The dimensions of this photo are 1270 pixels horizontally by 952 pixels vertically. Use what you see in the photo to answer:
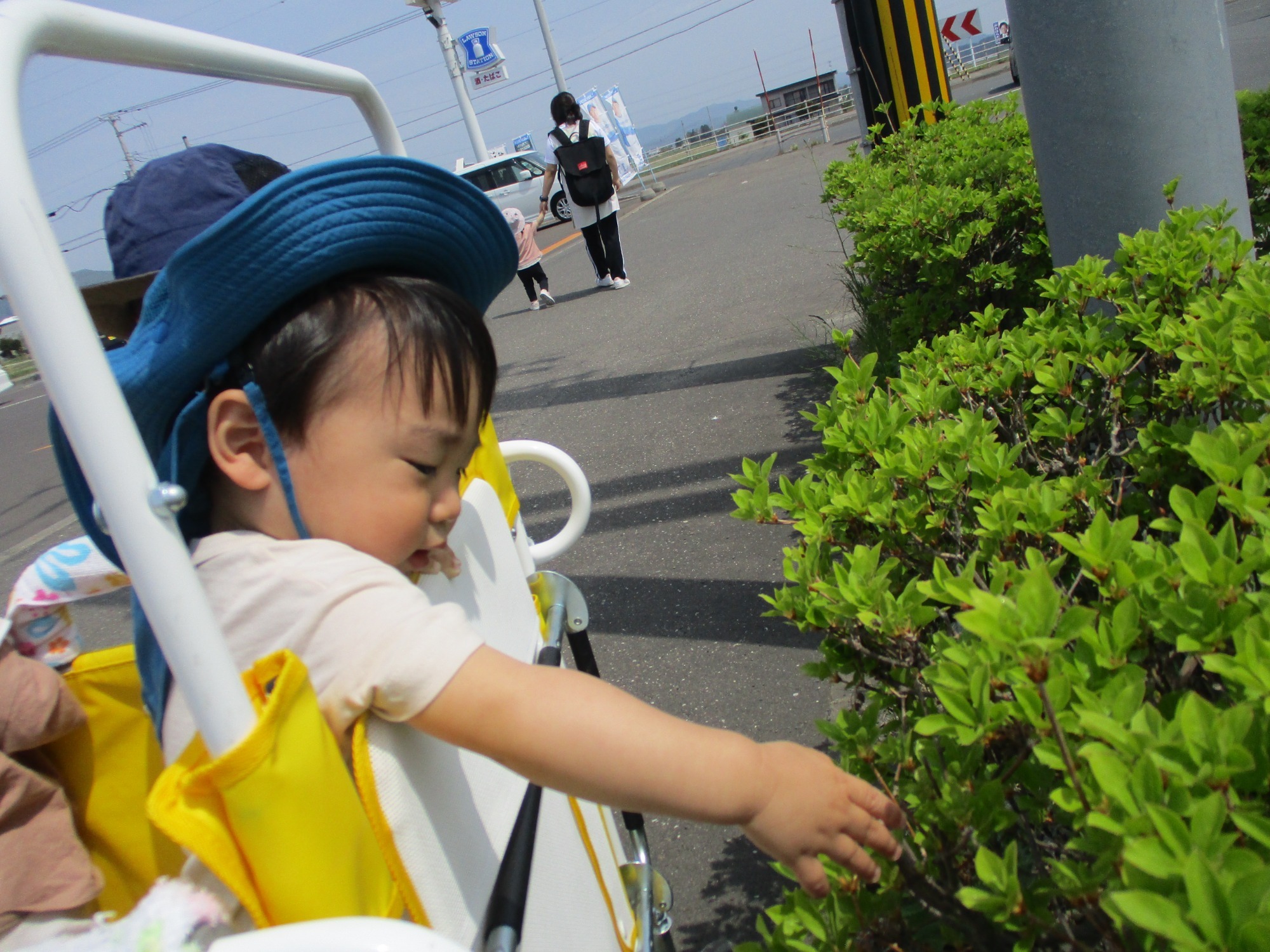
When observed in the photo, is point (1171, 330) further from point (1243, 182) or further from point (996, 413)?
point (1243, 182)

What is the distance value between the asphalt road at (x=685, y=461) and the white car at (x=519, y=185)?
959 centimetres

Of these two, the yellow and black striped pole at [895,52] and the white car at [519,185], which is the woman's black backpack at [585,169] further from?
the white car at [519,185]

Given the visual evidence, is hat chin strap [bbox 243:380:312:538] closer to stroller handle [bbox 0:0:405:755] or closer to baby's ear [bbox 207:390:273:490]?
baby's ear [bbox 207:390:273:490]

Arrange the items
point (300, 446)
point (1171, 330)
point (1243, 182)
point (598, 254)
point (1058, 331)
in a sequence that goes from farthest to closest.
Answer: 1. point (598, 254)
2. point (1243, 182)
3. point (1058, 331)
4. point (1171, 330)
5. point (300, 446)

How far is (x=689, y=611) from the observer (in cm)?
349

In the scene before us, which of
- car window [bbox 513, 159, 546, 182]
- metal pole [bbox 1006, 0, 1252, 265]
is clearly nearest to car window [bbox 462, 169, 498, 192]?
car window [bbox 513, 159, 546, 182]

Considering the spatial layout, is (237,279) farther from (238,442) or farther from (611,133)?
(611,133)

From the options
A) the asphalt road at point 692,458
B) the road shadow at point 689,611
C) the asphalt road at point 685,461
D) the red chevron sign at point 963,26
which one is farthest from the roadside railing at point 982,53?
the road shadow at point 689,611

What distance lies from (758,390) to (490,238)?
4268mm

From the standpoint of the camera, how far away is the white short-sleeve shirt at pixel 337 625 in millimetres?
907

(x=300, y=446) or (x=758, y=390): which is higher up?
(x=300, y=446)

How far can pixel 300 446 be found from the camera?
1089mm

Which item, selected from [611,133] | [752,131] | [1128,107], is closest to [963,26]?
[611,133]

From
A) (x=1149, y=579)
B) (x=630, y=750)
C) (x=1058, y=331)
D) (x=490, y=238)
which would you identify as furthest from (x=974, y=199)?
(x=630, y=750)
